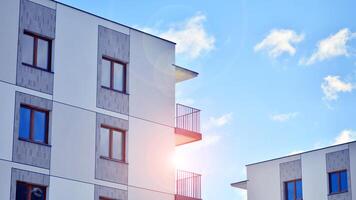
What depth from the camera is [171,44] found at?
4472cm

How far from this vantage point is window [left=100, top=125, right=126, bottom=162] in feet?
132

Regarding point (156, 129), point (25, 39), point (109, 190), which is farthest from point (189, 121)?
point (25, 39)

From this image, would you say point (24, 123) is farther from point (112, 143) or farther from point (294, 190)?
point (294, 190)

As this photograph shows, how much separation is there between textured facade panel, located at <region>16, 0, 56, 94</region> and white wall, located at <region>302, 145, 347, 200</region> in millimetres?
20951

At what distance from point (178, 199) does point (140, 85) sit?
545 cm

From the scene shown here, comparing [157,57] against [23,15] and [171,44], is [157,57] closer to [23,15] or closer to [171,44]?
[171,44]

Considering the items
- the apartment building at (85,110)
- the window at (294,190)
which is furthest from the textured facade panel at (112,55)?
the window at (294,190)

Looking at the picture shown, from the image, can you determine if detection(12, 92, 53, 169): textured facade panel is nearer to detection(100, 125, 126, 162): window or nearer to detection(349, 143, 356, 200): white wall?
detection(100, 125, 126, 162): window

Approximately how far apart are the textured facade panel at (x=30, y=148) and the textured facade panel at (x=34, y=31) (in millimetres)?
519

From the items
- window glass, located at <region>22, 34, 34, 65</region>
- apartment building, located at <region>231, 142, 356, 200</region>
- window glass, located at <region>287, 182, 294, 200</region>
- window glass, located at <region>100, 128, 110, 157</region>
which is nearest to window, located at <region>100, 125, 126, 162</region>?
window glass, located at <region>100, 128, 110, 157</region>

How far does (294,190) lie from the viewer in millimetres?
55625

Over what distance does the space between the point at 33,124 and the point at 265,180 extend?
23.3 meters

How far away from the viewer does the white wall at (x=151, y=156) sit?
41156mm

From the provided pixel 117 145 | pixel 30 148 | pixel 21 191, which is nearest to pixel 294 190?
pixel 117 145
